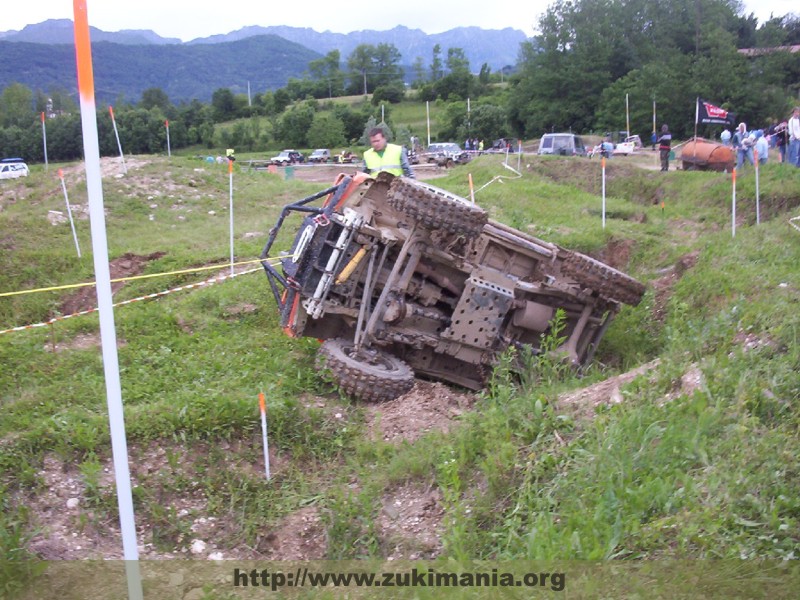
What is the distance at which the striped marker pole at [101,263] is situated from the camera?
3.17 meters

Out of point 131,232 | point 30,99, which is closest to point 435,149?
point 30,99

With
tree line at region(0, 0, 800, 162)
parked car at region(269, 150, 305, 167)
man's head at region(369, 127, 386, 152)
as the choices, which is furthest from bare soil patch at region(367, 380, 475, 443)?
tree line at region(0, 0, 800, 162)

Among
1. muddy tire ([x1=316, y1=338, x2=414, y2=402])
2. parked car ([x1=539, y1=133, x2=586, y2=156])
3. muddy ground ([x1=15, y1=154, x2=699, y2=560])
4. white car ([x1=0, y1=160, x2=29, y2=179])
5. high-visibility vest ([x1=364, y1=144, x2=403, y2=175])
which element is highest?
high-visibility vest ([x1=364, y1=144, x2=403, y2=175])

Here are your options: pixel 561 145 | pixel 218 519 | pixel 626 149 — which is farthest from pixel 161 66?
pixel 218 519

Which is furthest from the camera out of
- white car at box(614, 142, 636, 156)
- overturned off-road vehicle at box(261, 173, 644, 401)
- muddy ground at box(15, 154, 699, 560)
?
white car at box(614, 142, 636, 156)

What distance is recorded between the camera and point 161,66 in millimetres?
92750

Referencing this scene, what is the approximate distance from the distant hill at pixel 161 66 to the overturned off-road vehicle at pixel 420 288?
2706 millimetres

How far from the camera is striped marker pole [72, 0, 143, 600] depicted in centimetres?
317

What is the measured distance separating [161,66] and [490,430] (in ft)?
320

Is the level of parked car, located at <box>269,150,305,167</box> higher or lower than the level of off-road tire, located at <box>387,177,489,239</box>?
lower

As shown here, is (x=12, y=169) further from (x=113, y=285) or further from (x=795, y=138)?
(x=795, y=138)

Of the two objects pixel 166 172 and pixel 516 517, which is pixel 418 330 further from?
pixel 166 172

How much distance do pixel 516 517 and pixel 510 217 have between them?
897 cm

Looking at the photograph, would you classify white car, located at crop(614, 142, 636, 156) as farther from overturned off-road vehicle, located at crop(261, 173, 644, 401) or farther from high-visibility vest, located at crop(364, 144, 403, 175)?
overturned off-road vehicle, located at crop(261, 173, 644, 401)
